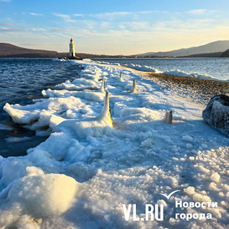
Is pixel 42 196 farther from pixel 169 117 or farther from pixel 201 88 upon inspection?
pixel 201 88

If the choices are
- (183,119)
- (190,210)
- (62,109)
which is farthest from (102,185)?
(62,109)

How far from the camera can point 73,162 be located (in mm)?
3244

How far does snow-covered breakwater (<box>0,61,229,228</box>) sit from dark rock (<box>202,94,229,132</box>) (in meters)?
0.24

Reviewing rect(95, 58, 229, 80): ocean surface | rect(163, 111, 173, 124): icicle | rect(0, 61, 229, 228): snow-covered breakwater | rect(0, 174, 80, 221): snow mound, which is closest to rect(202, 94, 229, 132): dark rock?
rect(0, 61, 229, 228): snow-covered breakwater

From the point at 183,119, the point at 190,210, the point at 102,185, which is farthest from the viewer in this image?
the point at 183,119

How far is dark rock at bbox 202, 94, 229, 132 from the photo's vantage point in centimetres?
423

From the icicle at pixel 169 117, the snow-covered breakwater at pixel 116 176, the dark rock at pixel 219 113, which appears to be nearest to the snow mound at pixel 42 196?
the snow-covered breakwater at pixel 116 176

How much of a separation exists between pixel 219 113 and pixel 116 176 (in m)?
3.47

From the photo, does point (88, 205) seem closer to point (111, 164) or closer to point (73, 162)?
point (111, 164)

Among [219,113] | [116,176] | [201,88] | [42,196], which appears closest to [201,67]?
[201,88]

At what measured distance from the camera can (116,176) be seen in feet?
8.78

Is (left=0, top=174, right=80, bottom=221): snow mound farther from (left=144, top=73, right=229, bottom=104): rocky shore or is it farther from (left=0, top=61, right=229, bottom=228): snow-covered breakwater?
(left=144, top=73, right=229, bottom=104): rocky shore

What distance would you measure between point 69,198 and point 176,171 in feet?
5.72

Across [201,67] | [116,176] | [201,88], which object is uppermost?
[201,67]
